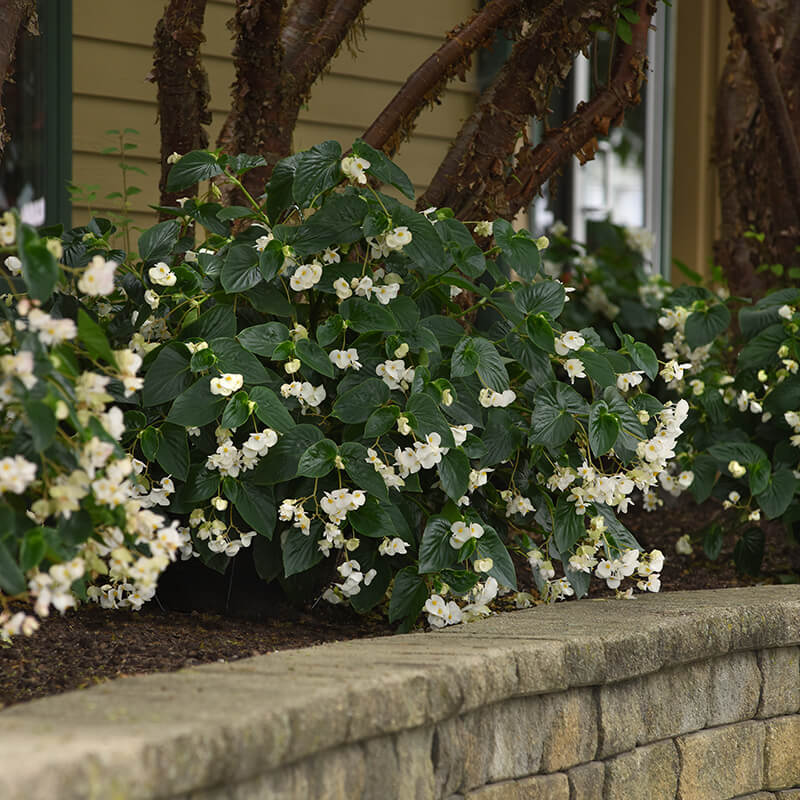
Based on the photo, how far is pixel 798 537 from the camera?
304 cm

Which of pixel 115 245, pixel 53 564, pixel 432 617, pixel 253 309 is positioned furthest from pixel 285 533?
pixel 115 245

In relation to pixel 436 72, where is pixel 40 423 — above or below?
below

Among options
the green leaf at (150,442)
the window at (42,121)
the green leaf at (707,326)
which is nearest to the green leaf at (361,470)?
the green leaf at (150,442)

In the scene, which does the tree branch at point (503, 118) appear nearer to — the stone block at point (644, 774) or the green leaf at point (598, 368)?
the green leaf at point (598, 368)

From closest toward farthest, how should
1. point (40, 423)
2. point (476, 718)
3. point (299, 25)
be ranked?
point (40, 423) < point (476, 718) < point (299, 25)

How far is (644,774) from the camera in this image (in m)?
2.21

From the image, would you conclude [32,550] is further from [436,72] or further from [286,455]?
[436,72]

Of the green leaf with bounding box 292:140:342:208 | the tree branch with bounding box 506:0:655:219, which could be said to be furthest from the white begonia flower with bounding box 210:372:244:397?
the tree branch with bounding box 506:0:655:219

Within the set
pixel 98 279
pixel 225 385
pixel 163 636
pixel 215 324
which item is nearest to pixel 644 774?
pixel 163 636

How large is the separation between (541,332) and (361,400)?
377 mm

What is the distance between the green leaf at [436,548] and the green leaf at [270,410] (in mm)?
319

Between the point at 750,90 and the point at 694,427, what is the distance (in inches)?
62.0

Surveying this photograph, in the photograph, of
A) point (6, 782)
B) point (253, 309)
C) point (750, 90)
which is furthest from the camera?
point (750, 90)

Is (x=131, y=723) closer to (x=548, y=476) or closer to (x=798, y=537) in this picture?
(x=548, y=476)
